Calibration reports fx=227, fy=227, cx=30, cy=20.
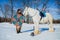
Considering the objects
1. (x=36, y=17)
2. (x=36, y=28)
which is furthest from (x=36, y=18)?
(x=36, y=28)

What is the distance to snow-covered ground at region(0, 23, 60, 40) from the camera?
8.32 feet

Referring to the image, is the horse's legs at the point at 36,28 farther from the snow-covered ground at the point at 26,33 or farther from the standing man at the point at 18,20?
the standing man at the point at 18,20

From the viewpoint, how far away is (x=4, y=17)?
258cm

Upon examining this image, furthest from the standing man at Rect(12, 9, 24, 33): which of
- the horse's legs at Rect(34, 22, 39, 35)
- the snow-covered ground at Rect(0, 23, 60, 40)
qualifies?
the horse's legs at Rect(34, 22, 39, 35)

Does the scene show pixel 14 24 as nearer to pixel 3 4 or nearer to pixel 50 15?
pixel 3 4

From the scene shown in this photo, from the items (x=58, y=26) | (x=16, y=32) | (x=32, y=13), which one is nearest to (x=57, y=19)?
(x=58, y=26)

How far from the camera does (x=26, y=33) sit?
2555 mm

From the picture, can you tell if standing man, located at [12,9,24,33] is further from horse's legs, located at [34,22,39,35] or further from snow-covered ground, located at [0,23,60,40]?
horse's legs, located at [34,22,39,35]

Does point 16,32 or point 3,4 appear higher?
point 3,4

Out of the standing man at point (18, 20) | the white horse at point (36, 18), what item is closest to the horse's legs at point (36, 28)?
the white horse at point (36, 18)

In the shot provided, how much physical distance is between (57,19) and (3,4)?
25.1 inches

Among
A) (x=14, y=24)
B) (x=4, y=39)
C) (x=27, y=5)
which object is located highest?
(x=27, y=5)

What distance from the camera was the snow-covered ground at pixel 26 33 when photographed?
2.54 metres

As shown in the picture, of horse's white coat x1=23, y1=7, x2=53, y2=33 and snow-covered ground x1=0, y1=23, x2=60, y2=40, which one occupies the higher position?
horse's white coat x1=23, y1=7, x2=53, y2=33
